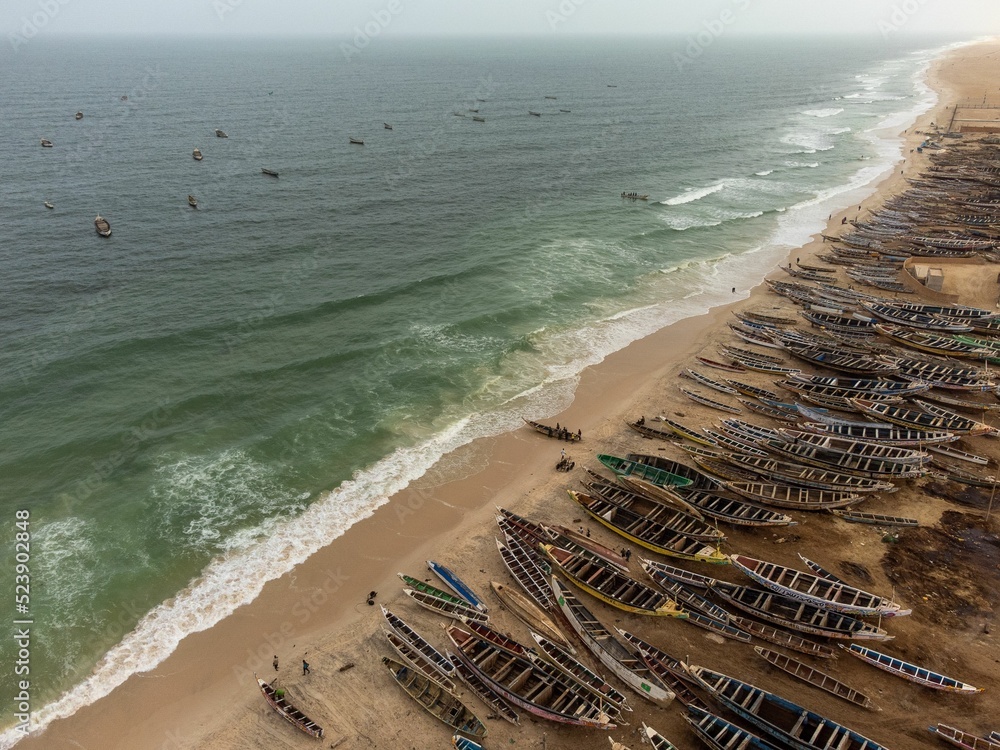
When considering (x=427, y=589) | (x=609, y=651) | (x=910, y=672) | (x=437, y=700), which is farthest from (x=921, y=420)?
(x=437, y=700)

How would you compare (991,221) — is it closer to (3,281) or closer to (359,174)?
(359,174)

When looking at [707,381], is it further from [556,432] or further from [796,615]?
[796,615]

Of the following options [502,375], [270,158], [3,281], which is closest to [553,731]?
[502,375]

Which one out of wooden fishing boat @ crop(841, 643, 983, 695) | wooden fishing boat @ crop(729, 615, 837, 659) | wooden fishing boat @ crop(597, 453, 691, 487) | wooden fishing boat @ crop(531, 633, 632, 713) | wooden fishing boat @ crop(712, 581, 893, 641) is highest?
wooden fishing boat @ crop(597, 453, 691, 487)

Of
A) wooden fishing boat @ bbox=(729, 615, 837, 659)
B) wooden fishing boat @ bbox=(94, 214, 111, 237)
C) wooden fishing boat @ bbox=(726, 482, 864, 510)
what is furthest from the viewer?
wooden fishing boat @ bbox=(94, 214, 111, 237)

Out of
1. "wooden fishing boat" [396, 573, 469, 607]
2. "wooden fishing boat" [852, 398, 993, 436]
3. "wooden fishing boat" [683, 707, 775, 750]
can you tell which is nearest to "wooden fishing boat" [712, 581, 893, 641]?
"wooden fishing boat" [683, 707, 775, 750]

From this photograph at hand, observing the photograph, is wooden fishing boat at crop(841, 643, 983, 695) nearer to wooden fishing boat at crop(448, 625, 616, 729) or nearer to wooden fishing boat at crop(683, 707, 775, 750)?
wooden fishing boat at crop(683, 707, 775, 750)

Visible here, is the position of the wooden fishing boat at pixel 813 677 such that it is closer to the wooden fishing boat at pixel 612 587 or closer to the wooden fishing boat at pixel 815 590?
the wooden fishing boat at pixel 815 590
